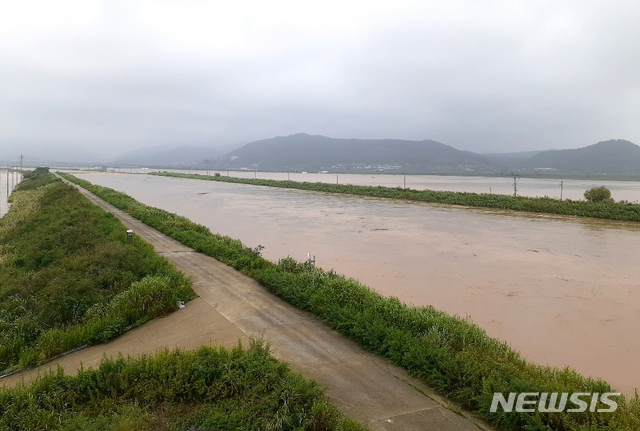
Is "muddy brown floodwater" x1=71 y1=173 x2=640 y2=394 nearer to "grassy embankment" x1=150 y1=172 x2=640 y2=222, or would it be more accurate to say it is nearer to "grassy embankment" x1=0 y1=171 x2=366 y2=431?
"grassy embankment" x1=150 y1=172 x2=640 y2=222

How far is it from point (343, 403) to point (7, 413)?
3.09 meters

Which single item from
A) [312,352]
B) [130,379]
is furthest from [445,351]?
[130,379]

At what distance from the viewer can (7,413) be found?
12.2 ft

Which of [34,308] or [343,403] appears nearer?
[343,403]

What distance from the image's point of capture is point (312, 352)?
5.39m

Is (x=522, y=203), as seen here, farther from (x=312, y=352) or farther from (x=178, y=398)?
(x=178, y=398)

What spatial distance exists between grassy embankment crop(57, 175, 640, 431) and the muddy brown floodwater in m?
Result: 1.39

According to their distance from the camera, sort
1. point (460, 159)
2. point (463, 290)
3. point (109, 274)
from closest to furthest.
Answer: point (109, 274)
point (463, 290)
point (460, 159)

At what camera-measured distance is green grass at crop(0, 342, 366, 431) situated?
364 cm

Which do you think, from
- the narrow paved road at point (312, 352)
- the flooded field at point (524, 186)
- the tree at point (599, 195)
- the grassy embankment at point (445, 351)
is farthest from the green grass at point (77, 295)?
the flooded field at point (524, 186)

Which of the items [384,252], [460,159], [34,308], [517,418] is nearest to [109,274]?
[34,308]

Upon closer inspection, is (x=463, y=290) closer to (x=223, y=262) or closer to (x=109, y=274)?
(x=223, y=262)

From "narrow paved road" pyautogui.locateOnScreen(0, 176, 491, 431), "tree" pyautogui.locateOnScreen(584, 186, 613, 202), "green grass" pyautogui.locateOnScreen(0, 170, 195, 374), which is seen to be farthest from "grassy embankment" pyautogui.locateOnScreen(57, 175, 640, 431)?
"tree" pyautogui.locateOnScreen(584, 186, 613, 202)

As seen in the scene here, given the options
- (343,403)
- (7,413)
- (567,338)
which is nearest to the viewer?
(7,413)
